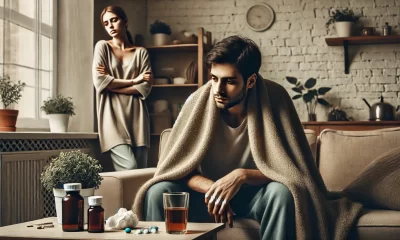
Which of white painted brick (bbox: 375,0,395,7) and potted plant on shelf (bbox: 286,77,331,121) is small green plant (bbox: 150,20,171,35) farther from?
white painted brick (bbox: 375,0,395,7)

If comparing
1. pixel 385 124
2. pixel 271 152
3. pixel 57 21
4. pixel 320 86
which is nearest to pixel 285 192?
pixel 271 152

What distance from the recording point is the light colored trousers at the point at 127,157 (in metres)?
4.46

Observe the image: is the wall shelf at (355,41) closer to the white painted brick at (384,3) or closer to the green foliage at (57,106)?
the white painted brick at (384,3)

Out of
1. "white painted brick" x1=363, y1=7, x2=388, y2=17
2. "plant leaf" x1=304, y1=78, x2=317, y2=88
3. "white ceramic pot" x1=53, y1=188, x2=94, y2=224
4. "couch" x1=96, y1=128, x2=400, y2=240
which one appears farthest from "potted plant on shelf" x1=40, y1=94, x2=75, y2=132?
"white painted brick" x1=363, y1=7, x2=388, y2=17

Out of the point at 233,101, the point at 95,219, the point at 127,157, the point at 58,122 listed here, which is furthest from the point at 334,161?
the point at 58,122

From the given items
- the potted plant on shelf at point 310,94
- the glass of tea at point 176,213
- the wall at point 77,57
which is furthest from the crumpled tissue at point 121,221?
the potted plant on shelf at point 310,94

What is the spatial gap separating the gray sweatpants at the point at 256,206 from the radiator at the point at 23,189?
145cm

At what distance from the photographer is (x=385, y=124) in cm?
580

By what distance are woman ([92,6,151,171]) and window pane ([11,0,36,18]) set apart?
539 mm

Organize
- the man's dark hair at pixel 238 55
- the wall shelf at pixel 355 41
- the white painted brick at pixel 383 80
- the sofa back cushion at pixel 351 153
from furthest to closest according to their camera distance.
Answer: the white painted brick at pixel 383 80, the wall shelf at pixel 355 41, the sofa back cushion at pixel 351 153, the man's dark hair at pixel 238 55

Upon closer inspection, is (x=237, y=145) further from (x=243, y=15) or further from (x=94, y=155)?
(x=243, y=15)

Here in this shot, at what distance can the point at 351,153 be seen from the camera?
2.97 m

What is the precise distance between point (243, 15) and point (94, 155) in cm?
263

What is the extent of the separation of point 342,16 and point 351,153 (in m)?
3.51
